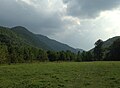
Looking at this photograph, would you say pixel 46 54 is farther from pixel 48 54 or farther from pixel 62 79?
pixel 62 79

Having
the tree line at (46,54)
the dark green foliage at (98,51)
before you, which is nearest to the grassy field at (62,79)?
the tree line at (46,54)

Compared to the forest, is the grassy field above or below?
below

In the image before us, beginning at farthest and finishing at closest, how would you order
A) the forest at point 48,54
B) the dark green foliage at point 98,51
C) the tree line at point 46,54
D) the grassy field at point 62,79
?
the dark green foliage at point 98,51 < the forest at point 48,54 < the tree line at point 46,54 < the grassy field at point 62,79

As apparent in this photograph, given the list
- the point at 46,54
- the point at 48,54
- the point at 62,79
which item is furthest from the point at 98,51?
the point at 62,79

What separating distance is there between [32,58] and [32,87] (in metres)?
131

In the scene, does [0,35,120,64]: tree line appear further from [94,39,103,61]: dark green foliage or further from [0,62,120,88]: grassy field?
[0,62,120,88]: grassy field

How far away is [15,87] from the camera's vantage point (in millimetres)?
26281

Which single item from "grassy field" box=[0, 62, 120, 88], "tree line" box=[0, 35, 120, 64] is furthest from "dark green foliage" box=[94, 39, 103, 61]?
"grassy field" box=[0, 62, 120, 88]

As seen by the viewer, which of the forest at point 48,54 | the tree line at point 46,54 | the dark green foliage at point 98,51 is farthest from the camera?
the dark green foliage at point 98,51

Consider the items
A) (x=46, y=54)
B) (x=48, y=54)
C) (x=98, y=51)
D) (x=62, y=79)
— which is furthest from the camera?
(x=48, y=54)

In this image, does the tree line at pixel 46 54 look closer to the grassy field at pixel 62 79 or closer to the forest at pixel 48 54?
the forest at pixel 48 54

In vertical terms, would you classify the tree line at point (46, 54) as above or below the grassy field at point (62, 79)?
above

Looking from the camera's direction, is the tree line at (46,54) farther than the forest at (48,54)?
No

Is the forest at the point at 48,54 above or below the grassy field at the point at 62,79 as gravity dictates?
above
